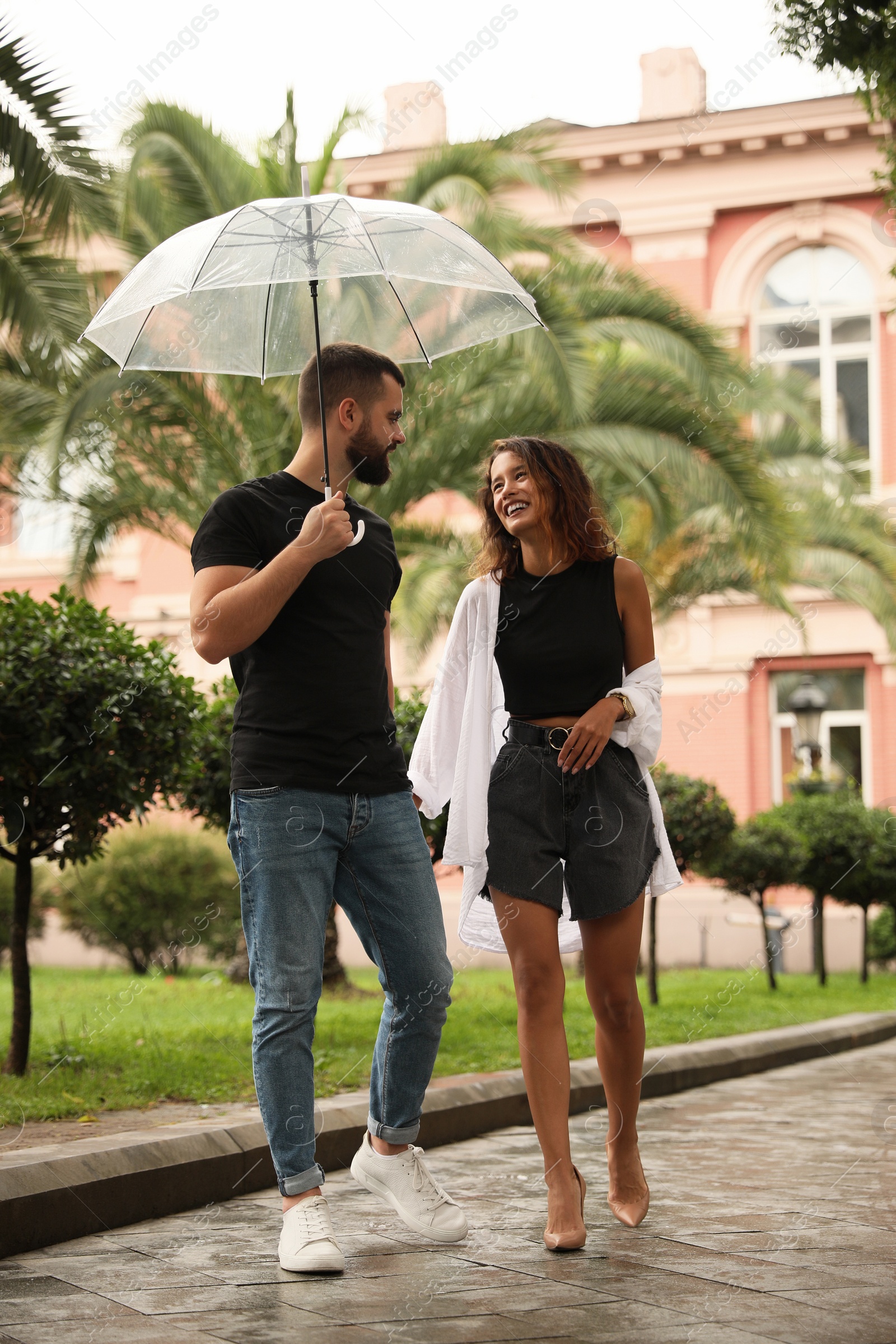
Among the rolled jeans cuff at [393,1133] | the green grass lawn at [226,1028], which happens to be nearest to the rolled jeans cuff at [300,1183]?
the rolled jeans cuff at [393,1133]

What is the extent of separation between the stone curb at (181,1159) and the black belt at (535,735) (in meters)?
1.64

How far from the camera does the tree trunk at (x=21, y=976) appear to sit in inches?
231

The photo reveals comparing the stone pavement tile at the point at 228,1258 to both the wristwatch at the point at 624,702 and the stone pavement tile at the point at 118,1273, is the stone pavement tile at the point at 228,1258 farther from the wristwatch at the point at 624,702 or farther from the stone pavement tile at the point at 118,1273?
the wristwatch at the point at 624,702

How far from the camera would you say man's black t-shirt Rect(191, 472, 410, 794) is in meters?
3.43

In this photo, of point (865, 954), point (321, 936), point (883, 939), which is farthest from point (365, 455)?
point (883, 939)

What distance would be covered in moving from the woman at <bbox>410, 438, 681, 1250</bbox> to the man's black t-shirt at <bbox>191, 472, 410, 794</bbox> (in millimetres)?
389

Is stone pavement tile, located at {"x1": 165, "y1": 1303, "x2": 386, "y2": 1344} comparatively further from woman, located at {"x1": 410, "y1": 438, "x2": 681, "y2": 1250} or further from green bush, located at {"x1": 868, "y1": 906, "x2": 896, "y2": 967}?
green bush, located at {"x1": 868, "y1": 906, "x2": 896, "y2": 967}

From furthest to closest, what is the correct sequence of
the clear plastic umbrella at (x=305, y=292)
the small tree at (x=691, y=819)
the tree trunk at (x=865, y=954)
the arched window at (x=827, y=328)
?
the arched window at (x=827, y=328), the tree trunk at (x=865, y=954), the small tree at (x=691, y=819), the clear plastic umbrella at (x=305, y=292)

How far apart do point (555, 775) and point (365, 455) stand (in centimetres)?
97

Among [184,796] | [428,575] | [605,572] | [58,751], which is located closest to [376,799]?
[605,572]

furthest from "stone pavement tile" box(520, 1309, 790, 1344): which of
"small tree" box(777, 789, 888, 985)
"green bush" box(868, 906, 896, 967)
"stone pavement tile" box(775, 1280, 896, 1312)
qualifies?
"green bush" box(868, 906, 896, 967)

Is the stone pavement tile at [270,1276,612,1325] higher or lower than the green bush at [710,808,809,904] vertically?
lower

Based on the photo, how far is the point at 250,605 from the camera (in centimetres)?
328

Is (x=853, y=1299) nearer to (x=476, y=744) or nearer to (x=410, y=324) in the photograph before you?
(x=476, y=744)
